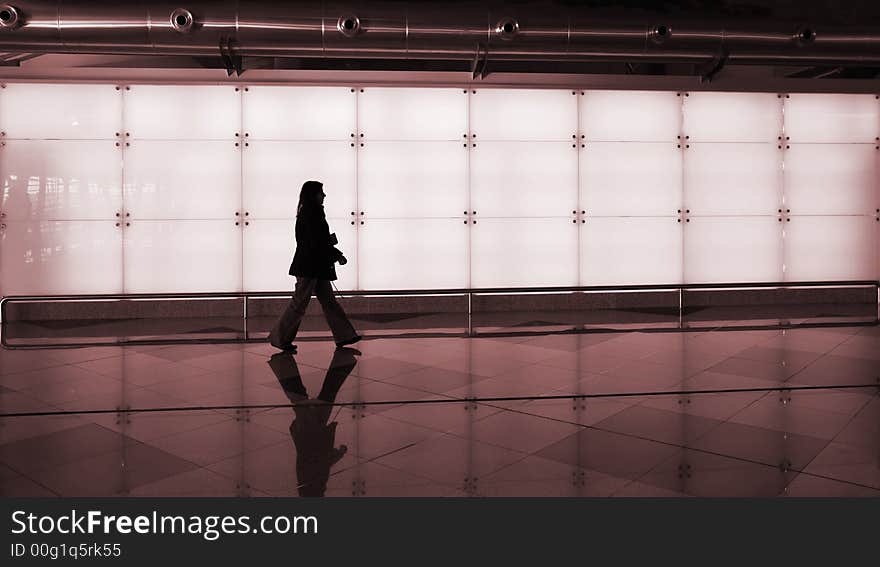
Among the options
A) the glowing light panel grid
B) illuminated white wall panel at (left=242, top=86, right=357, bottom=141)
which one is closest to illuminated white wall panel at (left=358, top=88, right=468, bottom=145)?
the glowing light panel grid

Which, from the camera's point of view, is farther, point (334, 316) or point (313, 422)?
point (334, 316)

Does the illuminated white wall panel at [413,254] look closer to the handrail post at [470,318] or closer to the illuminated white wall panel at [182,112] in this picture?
the handrail post at [470,318]

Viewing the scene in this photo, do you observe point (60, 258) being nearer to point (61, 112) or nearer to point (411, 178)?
point (61, 112)

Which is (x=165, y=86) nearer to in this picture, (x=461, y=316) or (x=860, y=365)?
(x=461, y=316)

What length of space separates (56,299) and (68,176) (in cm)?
201

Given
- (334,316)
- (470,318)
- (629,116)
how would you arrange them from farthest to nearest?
(629,116)
(470,318)
(334,316)

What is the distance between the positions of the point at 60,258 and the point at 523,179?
7.35 meters

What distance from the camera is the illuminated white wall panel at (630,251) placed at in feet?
42.1

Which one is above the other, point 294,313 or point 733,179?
point 733,179

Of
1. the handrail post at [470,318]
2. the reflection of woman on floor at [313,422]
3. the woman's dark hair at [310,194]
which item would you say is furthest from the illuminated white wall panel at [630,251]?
the reflection of woman on floor at [313,422]

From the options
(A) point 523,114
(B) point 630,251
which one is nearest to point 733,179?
(B) point 630,251

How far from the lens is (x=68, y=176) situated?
11828 mm

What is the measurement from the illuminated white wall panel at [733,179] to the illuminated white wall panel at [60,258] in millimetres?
9327

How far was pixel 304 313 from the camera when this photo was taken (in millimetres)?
9039
